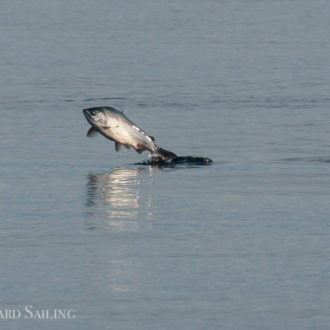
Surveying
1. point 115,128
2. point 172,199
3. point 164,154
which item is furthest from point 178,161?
point 172,199

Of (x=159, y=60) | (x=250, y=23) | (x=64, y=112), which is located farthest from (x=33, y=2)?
(x=64, y=112)

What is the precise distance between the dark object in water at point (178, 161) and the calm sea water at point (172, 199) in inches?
9.3

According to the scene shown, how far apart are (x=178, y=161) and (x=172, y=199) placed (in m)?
4.14

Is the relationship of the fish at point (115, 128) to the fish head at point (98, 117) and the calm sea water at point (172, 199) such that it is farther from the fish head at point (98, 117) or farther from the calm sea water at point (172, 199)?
the calm sea water at point (172, 199)

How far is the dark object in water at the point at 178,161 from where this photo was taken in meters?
24.4

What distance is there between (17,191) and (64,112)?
1272 centimetres

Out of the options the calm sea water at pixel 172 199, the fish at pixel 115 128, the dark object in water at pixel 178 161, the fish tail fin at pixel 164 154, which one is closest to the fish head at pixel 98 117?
the fish at pixel 115 128

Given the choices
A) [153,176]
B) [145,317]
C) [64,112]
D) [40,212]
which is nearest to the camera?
[145,317]

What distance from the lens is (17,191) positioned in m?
21.4

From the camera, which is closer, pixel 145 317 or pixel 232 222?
pixel 145 317

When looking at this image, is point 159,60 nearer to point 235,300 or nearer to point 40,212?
point 40,212

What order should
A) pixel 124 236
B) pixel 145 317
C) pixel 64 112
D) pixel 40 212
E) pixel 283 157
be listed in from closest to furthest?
pixel 145 317
pixel 124 236
pixel 40 212
pixel 283 157
pixel 64 112

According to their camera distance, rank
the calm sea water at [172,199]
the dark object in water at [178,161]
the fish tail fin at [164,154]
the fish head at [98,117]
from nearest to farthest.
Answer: the calm sea water at [172,199], the fish head at [98,117], the fish tail fin at [164,154], the dark object in water at [178,161]

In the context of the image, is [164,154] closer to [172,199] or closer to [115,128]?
[115,128]
